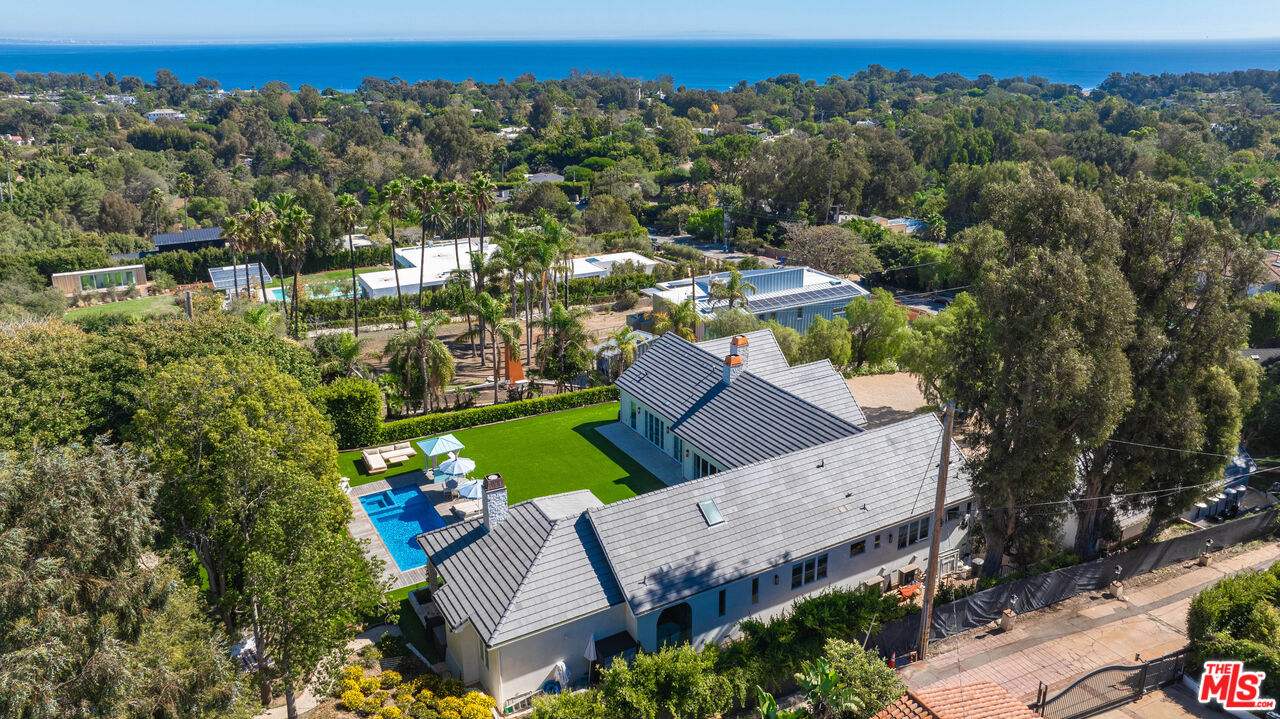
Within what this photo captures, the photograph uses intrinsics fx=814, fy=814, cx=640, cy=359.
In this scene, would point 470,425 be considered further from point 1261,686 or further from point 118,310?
point 118,310

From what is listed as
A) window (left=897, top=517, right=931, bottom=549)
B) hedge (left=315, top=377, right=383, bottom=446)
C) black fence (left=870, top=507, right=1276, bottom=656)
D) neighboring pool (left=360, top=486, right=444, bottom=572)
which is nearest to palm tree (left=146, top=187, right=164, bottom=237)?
hedge (left=315, top=377, right=383, bottom=446)

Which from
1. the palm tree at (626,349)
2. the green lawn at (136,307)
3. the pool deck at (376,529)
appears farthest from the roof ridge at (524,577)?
the green lawn at (136,307)

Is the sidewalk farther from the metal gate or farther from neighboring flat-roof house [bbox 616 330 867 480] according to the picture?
neighboring flat-roof house [bbox 616 330 867 480]

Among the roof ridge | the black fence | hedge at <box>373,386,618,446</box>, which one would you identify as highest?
the roof ridge

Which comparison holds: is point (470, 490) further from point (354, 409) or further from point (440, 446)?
point (354, 409)

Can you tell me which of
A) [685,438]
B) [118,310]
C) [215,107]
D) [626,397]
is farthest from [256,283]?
[215,107]

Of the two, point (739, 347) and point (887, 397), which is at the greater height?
point (739, 347)

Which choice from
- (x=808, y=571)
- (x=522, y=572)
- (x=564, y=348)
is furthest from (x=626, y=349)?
(x=522, y=572)
